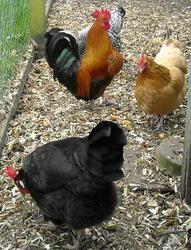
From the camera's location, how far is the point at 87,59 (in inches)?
203

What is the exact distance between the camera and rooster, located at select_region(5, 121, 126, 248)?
2.94 m

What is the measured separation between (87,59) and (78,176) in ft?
7.54

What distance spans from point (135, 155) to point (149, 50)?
8.28ft

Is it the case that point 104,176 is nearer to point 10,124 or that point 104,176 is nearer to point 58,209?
point 58,209

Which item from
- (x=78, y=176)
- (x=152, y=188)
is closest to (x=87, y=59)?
(x=152, y=188)

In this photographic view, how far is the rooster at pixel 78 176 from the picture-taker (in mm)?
2943

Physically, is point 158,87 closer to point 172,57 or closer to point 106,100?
point 172,57

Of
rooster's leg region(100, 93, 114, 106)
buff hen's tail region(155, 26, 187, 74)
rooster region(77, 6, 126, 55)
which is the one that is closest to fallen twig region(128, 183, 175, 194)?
buff hen's tail region(155, 26, 187, 74)

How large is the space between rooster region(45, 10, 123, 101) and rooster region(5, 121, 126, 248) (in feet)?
6.00

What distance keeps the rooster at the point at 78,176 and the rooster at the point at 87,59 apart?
6.00 ft

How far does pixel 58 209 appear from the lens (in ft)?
10.9

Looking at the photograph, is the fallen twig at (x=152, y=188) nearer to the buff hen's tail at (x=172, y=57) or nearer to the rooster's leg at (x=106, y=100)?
the buff hen's tail at (x=172, y=57)

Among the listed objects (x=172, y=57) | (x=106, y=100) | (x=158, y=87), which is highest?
(x=172, y=57)

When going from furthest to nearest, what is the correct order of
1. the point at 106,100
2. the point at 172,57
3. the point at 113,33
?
the point at 113,33 < the point at 106,100 < the point at 172,57
